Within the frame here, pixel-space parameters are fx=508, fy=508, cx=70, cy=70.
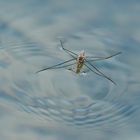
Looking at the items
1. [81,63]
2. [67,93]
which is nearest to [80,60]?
[81,63]

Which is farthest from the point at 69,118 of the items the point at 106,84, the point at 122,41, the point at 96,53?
the point at 122,41

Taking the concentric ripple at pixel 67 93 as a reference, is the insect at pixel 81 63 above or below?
above

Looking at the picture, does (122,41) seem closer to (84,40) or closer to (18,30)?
(84,40)

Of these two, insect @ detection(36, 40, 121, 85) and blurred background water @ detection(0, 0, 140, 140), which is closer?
blurred background water @ detection(0, 0, 140, 140)

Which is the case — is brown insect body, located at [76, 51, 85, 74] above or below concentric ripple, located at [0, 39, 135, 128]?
above

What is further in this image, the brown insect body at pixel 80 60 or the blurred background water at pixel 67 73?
the brown insect body at pixel 80 60

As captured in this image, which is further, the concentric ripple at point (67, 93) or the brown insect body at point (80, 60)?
the brown insect body at point (80, 60)

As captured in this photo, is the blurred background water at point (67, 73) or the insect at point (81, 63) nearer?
the blurred background water at point (67, 73)
